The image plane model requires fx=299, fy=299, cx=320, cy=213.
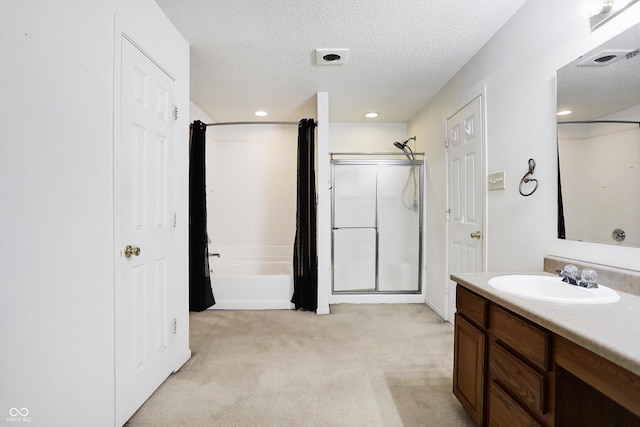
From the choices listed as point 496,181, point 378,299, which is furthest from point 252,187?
point 496,181

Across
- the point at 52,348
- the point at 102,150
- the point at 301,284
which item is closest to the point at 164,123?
the point at 102,150

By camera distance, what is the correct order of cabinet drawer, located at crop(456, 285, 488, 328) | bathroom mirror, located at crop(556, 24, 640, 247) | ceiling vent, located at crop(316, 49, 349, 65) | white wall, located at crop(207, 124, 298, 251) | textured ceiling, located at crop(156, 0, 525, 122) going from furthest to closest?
1. white wall, located at crop(207, 124, 298, 251)
2. ceiling vent, located at crop(316, 49, 349, 65)
3. textured ceiling, located at crop(156, 0, 525, 122)
4. cabinet drawer, located at crop(456, 285, 488, 328)
5. bathroom mirror, located at crop(556, 24, 640, 247)

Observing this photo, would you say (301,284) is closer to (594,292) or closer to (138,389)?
(138,389)

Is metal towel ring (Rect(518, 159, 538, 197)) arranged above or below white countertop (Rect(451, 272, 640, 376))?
above

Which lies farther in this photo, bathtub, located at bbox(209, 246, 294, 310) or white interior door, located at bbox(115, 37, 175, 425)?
bathtub, located at bbox(209, 246, 294, 310)

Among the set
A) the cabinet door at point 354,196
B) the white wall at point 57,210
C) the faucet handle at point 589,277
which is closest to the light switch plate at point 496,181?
the faucet handle at point 589,277

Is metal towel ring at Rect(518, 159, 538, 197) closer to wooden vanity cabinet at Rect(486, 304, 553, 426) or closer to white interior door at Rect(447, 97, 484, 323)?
white interior door at Rect(447, 97, 484, 323)

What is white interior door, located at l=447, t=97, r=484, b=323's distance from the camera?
2332 mm

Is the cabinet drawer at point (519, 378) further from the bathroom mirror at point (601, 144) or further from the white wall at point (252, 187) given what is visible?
the white wall at point (252, 187)

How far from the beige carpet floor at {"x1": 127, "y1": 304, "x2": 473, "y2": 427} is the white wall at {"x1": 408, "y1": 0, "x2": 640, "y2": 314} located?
0.93 m

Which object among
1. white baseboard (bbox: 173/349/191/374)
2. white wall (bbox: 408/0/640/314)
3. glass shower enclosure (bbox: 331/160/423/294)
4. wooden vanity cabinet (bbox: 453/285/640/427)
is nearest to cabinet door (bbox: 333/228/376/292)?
glass shower enclosure (bbox: 331/160/423/294)

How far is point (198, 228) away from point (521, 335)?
9.77 ft

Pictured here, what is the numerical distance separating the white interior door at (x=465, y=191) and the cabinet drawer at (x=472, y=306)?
91 cm

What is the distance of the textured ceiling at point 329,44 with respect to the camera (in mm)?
1843
